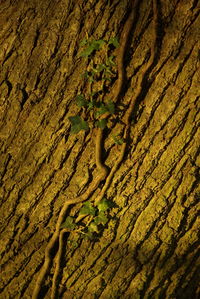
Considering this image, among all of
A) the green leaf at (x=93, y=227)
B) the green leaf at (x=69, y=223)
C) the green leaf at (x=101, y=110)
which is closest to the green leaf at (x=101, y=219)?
the green leaf at (x=93, y=227)

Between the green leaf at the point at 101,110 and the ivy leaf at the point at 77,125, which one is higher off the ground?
the green leaf at the point at 101,110

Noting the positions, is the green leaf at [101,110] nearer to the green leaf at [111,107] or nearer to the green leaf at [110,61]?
the green leaf at [111,107]

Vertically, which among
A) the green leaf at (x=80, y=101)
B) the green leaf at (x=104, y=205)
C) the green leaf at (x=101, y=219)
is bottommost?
the green leaf at (x=101, y=219)

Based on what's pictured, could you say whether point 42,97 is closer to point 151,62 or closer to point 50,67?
point 50,67

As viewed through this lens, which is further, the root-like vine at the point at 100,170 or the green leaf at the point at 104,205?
the green leaf at the point at 104,205

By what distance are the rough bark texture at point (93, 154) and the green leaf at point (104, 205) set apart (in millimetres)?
27

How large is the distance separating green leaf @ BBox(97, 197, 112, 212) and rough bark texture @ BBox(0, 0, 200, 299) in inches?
1.1

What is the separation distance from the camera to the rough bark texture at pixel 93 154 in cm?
134

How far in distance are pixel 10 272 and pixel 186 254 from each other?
3.36 ft

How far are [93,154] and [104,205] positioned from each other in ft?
0.93

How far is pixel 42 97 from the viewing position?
4.63 ft

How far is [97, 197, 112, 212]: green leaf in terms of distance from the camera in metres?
1.49

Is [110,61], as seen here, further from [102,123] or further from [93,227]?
[93,227]

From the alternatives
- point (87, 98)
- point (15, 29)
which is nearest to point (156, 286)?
point (87, 98)
